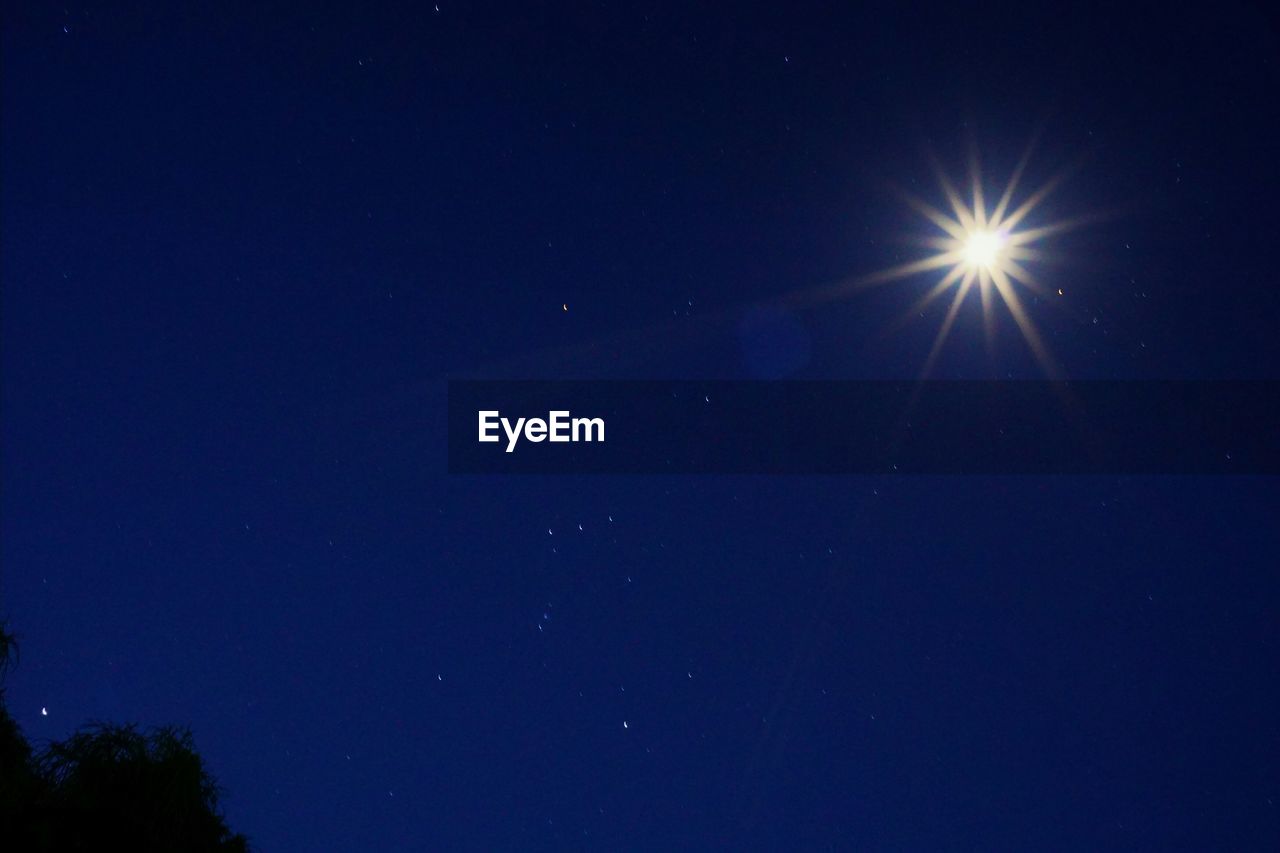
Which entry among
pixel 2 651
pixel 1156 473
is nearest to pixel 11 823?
pixel 2 651

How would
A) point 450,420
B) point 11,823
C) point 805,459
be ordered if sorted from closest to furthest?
point 11,823, point 450,420, point 805,459

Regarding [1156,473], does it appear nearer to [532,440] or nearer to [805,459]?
[805,459]

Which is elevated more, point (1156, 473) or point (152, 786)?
point (1156, 473)

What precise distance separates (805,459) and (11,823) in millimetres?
14436

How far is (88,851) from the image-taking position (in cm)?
831

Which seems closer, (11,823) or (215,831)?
(11,823)

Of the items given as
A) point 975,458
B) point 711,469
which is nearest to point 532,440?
point 711,469

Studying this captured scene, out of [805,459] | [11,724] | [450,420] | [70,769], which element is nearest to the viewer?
[70,769]

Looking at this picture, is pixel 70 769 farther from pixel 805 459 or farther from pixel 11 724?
pixel 805 459

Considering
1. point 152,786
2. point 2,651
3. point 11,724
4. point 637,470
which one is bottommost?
point 152,786

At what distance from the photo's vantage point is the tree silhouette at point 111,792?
27.2 ft

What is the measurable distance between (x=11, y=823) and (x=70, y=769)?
4.45ft

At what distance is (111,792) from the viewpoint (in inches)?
358

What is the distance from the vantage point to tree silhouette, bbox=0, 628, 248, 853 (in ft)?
27.2
